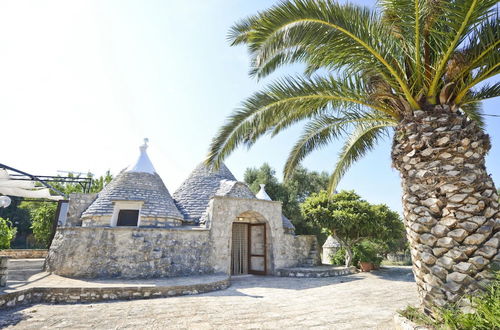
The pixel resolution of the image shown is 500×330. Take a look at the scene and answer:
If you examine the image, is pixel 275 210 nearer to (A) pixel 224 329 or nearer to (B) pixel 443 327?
(A) pixel 224 329

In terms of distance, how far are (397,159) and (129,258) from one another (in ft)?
29.2

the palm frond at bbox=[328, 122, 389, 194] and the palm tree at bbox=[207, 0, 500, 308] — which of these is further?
the palm frond at bbox=[328, 122, 389, 194]

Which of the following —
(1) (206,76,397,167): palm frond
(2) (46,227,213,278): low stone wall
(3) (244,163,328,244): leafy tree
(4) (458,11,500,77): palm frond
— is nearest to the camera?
(4) (458,11,500,77): palm frond

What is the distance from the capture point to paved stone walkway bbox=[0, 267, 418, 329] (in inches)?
181

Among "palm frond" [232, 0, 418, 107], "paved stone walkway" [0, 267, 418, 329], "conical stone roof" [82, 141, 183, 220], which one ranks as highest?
"palm frond" [232, 0, 418, 107]

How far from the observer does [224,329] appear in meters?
4.33

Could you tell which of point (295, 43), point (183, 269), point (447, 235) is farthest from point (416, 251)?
point (183, 269)

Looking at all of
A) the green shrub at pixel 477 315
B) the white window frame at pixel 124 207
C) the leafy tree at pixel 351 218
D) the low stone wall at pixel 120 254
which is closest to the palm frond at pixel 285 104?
the green shrub at pixel 477 315

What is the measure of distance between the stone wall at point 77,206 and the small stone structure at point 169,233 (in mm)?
39

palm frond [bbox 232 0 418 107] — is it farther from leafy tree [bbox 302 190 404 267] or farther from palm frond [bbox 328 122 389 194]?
leafy tree [bbox 302 190 404 267]

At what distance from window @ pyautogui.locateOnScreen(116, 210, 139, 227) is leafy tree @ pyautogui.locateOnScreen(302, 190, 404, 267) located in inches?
328

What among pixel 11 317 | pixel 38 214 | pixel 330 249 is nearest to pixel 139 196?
pixel 11 317

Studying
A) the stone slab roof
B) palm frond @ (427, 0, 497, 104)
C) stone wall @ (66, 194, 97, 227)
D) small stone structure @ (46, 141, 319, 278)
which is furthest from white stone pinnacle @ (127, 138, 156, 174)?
palm frond @ (427, 0, 497, 104)

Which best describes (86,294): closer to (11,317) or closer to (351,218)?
→ (11,317)
